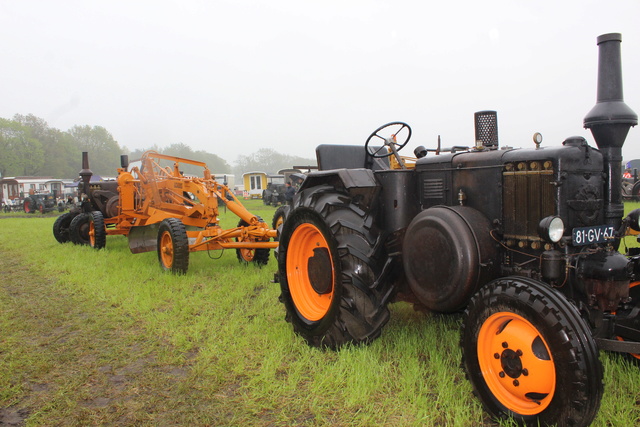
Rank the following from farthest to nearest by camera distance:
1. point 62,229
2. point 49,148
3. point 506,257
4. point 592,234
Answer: point 49,148
point 62,229
point 506,257
point 592,234

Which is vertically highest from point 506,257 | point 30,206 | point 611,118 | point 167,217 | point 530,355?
point 611,118

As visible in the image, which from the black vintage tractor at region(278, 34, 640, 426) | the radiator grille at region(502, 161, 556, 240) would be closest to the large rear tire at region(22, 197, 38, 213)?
the black vintage tractor at region(278, 34, 640, 426)

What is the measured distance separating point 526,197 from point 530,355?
2.88 feet

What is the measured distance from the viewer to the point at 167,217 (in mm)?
6883

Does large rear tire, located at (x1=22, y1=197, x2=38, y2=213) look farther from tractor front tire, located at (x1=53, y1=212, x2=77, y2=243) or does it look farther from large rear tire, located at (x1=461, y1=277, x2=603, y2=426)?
large rear tire, located at (x1=461, y1=277, x2=603, y2=426)

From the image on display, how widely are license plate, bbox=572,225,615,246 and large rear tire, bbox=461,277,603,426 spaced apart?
1.40 feet

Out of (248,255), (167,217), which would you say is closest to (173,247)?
(248,255)

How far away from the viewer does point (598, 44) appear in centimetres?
236

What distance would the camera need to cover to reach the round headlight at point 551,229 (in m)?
2.10

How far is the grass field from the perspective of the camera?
2.34 metres

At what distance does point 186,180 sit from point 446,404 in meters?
5.62

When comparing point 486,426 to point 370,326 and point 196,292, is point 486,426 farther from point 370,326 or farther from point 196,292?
point 196,292

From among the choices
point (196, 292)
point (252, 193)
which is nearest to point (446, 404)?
point (196, 292)

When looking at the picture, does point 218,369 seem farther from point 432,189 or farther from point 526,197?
point 526,197
